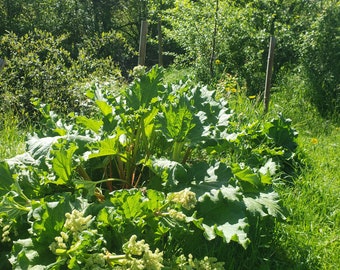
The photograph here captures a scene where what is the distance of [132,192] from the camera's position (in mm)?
2186

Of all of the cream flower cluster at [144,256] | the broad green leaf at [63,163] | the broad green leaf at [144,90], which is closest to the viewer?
the cream flower cluster at [144,256]

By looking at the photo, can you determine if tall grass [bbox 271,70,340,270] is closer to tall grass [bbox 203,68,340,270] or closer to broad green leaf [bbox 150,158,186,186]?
tall grass [bbox 203,68,340,270]

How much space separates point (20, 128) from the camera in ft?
16.3

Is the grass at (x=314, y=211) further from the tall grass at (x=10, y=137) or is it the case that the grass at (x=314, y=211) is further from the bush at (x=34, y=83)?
the bush at (x=34, y=83)

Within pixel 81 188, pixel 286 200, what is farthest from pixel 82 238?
pixel 286 200

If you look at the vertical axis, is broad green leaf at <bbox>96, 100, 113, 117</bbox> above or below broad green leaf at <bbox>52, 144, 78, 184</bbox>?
above

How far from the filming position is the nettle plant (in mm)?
1951

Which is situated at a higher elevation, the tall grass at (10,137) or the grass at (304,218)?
the tall grass at (10,137)

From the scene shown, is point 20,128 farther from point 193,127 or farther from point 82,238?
point 82,238

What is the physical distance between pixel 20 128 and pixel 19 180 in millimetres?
2657

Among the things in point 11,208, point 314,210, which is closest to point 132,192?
point 11,208

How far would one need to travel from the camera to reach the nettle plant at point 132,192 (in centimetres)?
195

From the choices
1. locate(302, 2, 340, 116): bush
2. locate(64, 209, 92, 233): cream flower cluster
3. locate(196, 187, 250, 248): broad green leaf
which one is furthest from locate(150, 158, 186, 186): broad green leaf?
locate(302, 2, 340, 116): bush

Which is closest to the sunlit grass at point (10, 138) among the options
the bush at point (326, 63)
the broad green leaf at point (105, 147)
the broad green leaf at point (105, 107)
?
the broad green leaf at point (105, 107)
